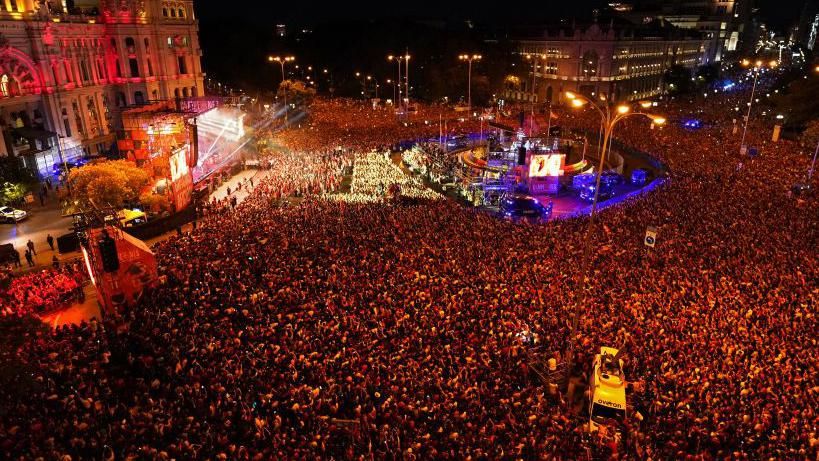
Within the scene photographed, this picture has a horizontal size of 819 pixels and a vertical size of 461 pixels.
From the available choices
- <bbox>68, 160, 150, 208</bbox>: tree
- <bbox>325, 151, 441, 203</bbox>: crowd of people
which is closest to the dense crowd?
<bbox>68, 160, 150, 208</bbox>: tree

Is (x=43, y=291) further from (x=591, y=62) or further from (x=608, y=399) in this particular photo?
(x=591, y=62)

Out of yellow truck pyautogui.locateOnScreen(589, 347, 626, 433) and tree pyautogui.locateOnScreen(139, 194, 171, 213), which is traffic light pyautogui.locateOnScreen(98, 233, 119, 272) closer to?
tree pyautogui.locateOnScreen(139, 194, 171, 213)

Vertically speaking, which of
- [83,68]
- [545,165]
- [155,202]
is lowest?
[155,202]

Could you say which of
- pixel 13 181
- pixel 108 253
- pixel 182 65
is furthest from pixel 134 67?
pixel 108 253

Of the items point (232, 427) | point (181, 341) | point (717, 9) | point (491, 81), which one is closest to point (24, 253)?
point (181, 341)

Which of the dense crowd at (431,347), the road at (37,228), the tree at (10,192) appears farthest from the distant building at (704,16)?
the tree at (10,192)

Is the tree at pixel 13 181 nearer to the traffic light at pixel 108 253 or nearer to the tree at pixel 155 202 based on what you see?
the tree at pixel 155 202
